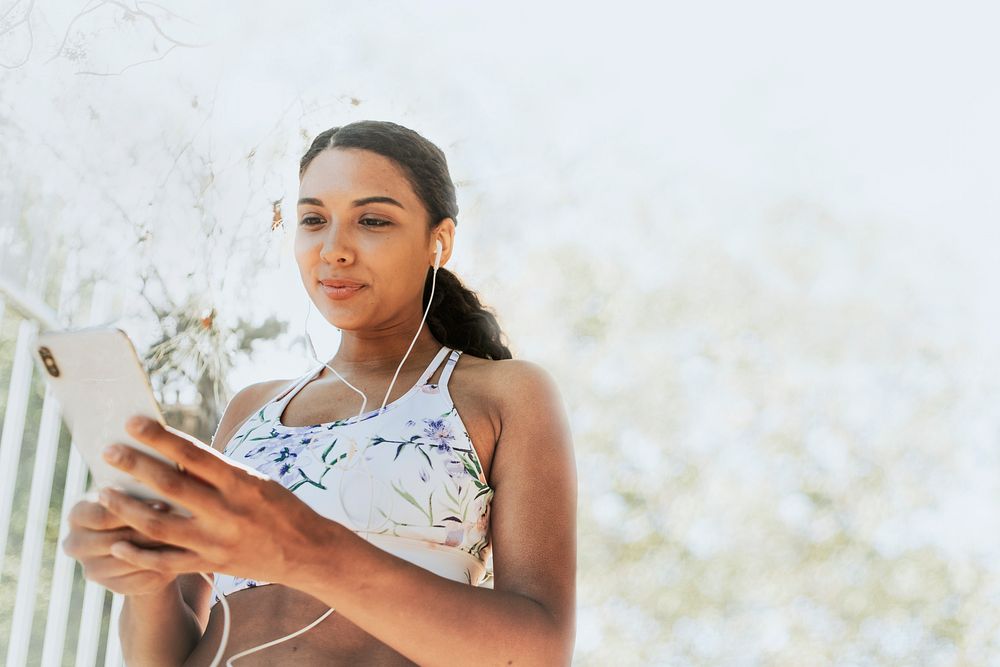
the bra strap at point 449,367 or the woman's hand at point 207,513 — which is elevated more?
the bra strap at point 449,367

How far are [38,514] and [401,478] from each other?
A: 0.99 m

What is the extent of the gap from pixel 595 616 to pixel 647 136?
289 cm

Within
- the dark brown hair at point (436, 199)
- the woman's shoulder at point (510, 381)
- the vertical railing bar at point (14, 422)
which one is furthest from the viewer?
the vertical railing bar at point (14, 422)

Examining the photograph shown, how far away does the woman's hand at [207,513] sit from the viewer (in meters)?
0.61

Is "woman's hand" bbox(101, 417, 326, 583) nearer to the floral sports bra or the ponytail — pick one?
the floral sports bra

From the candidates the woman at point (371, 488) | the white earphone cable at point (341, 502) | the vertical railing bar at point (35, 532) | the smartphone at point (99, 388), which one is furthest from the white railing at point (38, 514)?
the smartphone at point (99, 388)

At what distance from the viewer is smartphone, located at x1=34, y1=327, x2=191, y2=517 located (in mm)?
667

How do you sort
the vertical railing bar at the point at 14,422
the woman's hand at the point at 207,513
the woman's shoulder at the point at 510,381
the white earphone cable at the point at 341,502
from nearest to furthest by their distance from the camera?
the woman's hand at the point at 207,513
the white earphone cable at the point at 341,502
the woman's shoulder at the point at 510,381
the vertical railing bar at the point at 14,422

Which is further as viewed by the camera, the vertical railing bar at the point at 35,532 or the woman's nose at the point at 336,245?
the vertical railing bar at the point at 35,532

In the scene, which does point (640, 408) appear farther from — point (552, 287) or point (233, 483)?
point (233, 483)

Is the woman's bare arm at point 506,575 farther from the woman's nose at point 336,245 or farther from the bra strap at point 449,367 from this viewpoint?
the woman's nose at point 336,245

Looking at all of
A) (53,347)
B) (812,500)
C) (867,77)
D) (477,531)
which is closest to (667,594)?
(812,500)

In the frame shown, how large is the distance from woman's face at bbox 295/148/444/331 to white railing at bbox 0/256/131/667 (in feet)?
2.69

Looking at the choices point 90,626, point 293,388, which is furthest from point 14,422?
point 293,388
